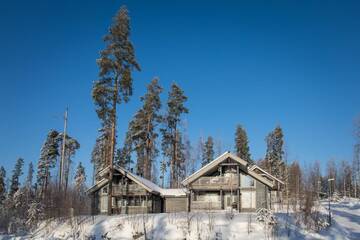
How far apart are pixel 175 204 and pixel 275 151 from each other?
29.9 m

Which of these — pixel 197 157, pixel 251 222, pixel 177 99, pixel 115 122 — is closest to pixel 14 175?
pixel 197 157

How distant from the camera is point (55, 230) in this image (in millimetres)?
29328

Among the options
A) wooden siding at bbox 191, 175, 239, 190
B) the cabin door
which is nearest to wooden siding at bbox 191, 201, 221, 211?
wooden siding at bbox 191, 175, 239, 190

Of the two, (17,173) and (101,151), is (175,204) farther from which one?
(17,173)

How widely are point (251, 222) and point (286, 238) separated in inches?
112

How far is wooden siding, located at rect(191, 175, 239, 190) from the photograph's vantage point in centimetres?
3837

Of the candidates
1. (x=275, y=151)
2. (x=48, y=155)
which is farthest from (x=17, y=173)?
(x=275, y=151)

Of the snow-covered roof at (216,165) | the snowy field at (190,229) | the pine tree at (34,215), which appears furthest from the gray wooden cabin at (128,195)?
the snowy field at (190,229)

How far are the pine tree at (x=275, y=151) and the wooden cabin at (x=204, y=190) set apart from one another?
2502cm

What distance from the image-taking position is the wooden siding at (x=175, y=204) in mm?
42156

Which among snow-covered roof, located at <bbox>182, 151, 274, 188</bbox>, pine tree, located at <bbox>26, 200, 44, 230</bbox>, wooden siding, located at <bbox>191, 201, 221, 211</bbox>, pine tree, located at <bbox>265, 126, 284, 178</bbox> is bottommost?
pine tree, located at <bbox>26, 200, 44, 230</bbox>

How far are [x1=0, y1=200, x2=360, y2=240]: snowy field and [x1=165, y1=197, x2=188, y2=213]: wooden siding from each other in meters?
12.8

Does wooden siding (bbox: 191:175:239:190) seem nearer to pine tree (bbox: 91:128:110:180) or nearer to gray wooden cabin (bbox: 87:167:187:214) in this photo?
gray wooden cabin (bbox: 87:167:187:214)

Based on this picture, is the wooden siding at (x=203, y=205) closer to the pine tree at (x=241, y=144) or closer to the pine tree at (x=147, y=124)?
the pine tree at (x=147, y=124)
